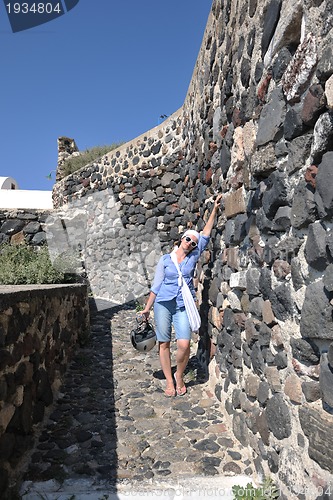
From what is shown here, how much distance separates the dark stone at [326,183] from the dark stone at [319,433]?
30.9 inches

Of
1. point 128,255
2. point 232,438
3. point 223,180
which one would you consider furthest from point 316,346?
point 128,255

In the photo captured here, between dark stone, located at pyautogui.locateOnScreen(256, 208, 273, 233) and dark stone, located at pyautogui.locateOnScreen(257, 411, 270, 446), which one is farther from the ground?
dark stone, located at pyautogui.locateOnScreen(256, 208, 273, 233)

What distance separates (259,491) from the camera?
1917mm

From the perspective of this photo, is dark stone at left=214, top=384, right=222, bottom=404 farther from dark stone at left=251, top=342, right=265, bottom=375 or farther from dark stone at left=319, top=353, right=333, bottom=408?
dark stone at left=319, top=353, right=333, bottom=408

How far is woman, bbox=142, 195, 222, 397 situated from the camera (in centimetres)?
320

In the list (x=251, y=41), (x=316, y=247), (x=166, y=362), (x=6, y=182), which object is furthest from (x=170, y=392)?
(x=6, y=182)

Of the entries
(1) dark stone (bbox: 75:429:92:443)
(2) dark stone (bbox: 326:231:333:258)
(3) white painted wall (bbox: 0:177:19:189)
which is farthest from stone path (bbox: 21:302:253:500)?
(3) white painted wall (bbox: 0:177:19:189)

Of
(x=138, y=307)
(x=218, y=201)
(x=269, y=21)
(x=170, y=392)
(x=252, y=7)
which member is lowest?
(x=138, y=307)

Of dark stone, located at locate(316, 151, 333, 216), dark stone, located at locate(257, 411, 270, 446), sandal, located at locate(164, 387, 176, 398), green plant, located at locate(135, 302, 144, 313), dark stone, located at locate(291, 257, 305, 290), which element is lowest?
green plant, located at locate(135, 302, 144, 313)

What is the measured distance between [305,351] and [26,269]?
13.4 ft

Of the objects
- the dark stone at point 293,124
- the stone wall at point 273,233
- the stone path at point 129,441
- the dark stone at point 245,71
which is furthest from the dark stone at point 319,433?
the dark stone at point 245,71

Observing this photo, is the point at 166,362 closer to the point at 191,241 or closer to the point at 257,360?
the point at 191,241

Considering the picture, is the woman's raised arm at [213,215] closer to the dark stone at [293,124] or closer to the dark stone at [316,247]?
the dark stone at [293,124]

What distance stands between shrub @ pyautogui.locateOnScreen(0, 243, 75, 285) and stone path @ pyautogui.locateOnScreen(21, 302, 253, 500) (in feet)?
5.02
